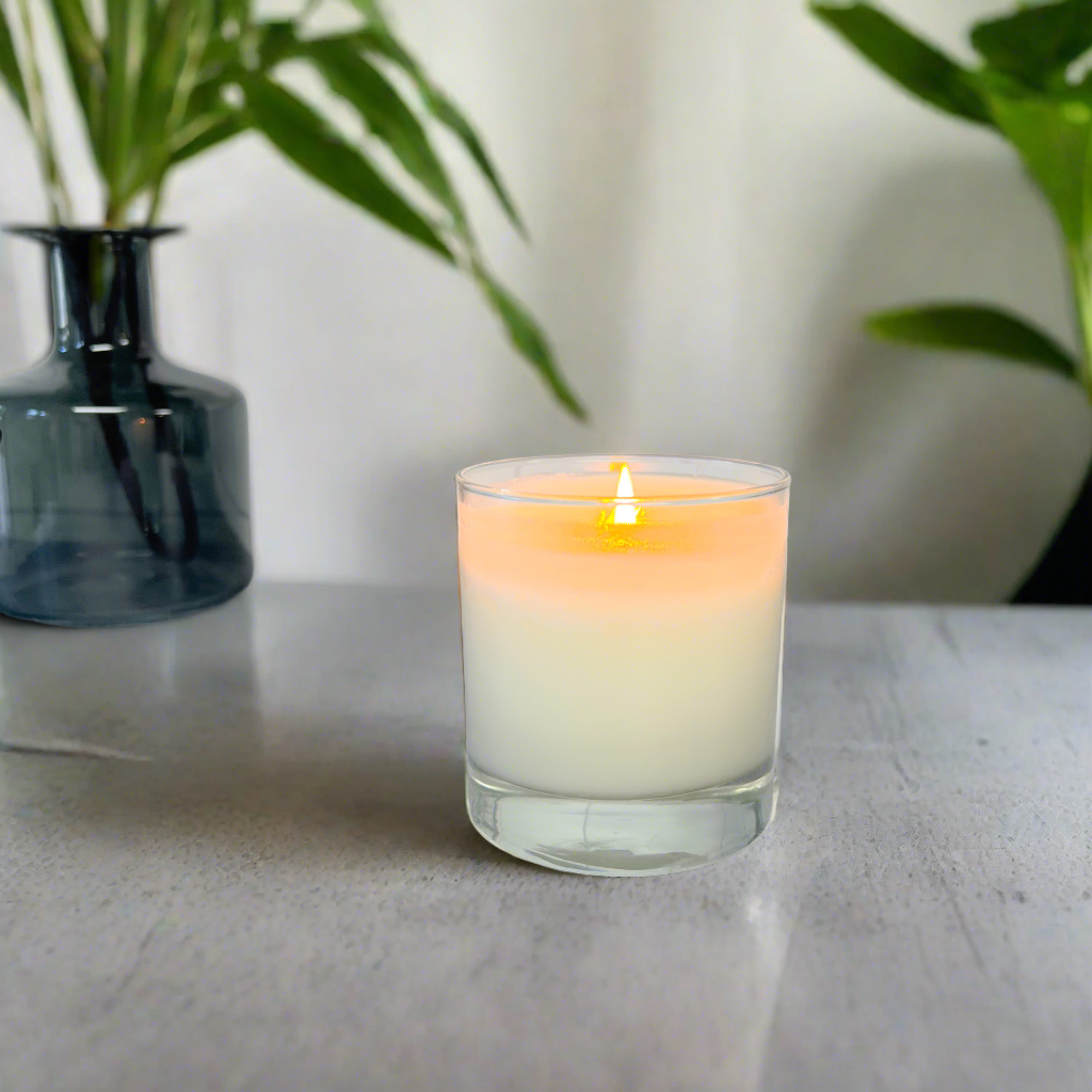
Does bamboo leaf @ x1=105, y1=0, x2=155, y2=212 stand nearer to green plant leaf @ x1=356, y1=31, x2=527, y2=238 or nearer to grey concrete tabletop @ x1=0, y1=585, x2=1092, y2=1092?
green plant leaf @ x1=356, y1=31, x2=527, y2=238

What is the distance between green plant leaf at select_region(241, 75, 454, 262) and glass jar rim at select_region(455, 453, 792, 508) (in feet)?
0.72

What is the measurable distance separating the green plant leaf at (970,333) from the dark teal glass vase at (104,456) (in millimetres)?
504

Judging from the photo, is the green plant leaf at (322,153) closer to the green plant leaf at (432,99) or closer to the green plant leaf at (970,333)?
the green plant leaf at (432,99)

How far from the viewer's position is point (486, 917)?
349 mm

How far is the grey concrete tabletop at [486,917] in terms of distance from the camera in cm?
29

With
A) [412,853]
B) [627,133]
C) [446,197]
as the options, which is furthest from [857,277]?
[412,853]

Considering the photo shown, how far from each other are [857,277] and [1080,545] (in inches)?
11.1

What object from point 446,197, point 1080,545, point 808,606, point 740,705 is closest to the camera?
point 740,705

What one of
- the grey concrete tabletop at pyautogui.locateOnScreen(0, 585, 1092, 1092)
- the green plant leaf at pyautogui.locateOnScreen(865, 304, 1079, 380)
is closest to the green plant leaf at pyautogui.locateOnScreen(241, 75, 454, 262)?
the grey concrete tabletop at pyautogui.locateOnScreen(0, 585, 1092, 1092)

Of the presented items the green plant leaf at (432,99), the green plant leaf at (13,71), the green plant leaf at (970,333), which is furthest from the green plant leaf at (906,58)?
the green plant leaf at (13,71)

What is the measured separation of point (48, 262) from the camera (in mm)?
671

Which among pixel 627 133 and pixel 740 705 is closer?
pixel 740 705

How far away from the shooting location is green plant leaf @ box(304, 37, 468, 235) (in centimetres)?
62

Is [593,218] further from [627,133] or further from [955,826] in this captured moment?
[955,826]
